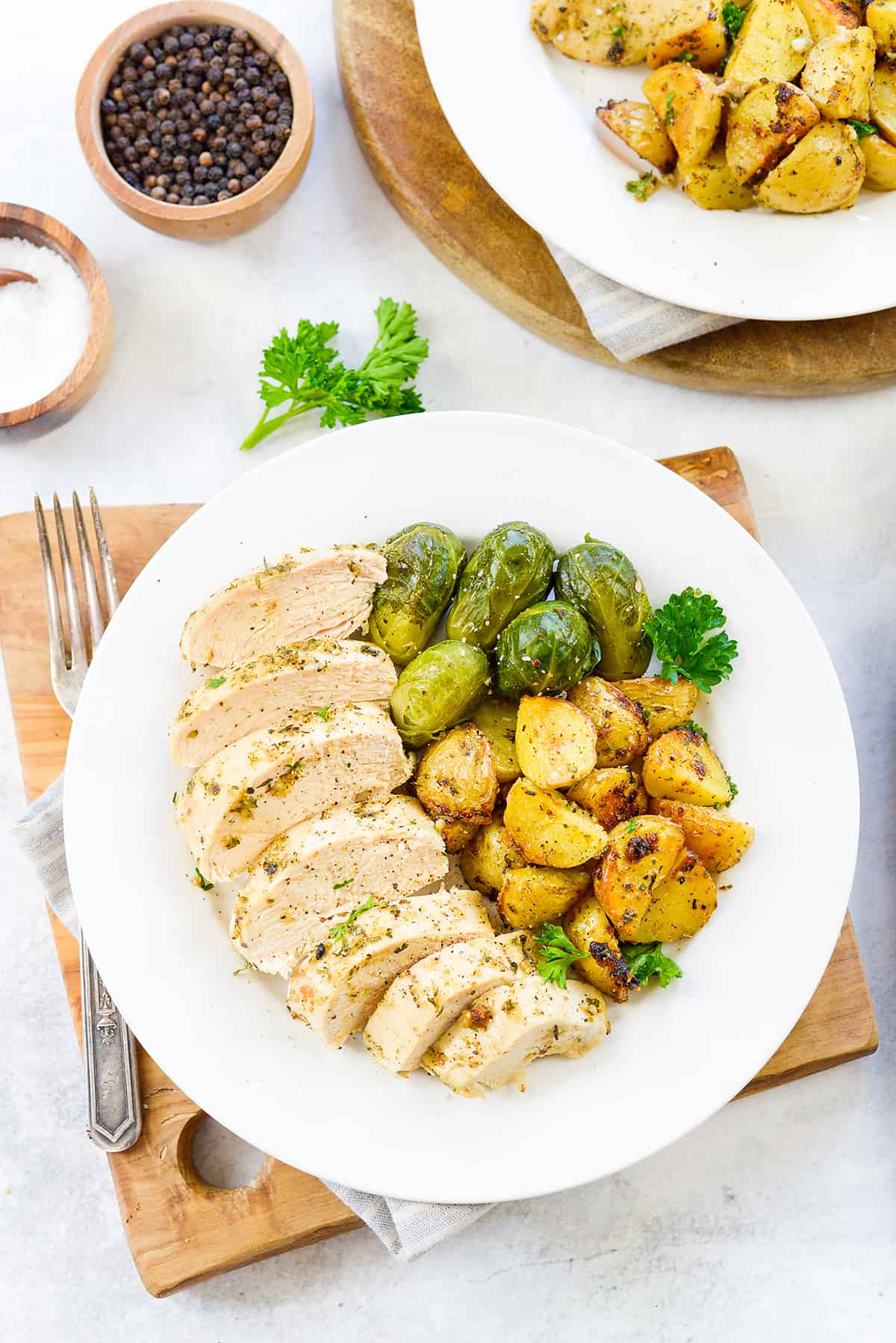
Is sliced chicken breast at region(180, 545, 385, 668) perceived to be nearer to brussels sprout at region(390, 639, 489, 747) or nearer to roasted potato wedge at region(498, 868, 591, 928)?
brussels sprout at region(390, 639, 489, 747)

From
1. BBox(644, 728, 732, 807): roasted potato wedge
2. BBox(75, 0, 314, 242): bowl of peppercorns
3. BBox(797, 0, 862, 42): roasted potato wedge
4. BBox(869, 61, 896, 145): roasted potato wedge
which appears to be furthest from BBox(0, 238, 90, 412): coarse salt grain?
BBox(869, 61, 896, 145): roasted potato wedge

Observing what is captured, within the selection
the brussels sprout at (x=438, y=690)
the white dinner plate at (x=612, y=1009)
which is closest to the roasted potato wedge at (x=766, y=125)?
the white dinner plate at (x=612, y=1009)

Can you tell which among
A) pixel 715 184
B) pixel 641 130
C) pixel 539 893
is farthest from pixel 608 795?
pixel 641 130

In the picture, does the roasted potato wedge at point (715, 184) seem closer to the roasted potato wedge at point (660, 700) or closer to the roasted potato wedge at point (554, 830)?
the roasted potato wedge at point (660, 700)

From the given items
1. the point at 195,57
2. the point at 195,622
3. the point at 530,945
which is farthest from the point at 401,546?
the point at 195,57

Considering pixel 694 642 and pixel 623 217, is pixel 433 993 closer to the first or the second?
pixel 694 642

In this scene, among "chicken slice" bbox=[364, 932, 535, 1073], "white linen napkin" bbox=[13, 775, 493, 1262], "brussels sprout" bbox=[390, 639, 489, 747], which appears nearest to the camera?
"chicken slice" bbox=[364, 932, 535, 1073]
